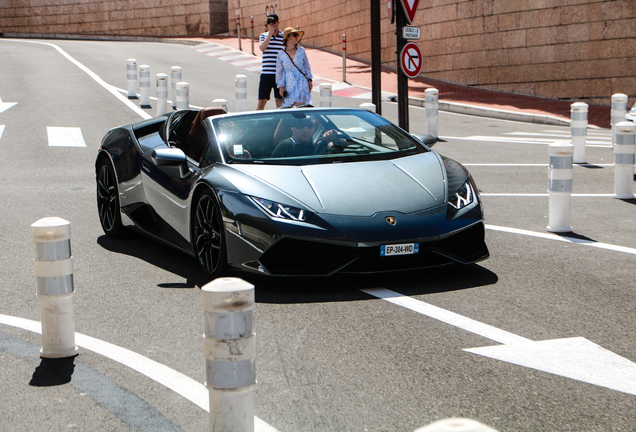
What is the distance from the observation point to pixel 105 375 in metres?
4.09

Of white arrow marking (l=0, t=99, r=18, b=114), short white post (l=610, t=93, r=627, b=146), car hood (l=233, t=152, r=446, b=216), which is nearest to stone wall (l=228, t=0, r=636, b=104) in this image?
short white post (l=610, t=93, r=627, b=146)

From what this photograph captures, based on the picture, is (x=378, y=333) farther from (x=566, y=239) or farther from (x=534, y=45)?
(x=534, y=45)

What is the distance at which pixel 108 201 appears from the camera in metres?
7.73

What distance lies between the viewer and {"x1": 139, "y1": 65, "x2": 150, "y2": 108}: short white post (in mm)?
18938

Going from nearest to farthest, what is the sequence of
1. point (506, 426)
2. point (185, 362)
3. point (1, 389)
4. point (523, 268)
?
point (506, 426) < point (1, 389) < point (185, 362) < point (523, 268)

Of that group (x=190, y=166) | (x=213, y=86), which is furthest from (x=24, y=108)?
(x=190, y=166)

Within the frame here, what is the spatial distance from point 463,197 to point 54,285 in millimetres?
2889

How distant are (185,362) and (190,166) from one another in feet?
8.19

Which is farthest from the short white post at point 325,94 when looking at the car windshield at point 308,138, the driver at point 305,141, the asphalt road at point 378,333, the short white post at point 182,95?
the driver at point 305,141

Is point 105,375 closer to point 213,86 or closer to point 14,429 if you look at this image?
point 14,429

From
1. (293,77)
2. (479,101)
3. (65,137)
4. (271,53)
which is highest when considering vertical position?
(271,53)

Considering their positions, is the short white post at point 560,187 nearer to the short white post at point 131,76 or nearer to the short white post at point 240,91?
the short white post at point 240,91

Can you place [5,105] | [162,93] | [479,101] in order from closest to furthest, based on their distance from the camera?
[162,93]
[5,105]
[479,101]

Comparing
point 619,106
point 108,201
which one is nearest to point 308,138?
point 108,201
